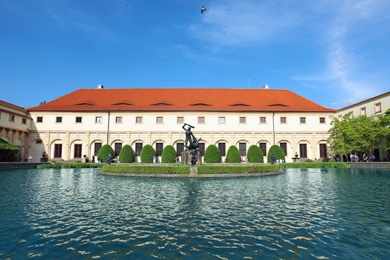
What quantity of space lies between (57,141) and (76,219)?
40473 mm

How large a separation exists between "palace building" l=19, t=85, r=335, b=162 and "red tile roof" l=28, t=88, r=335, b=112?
184 mm

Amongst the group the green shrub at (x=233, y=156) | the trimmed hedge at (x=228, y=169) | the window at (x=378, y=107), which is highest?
the window at (x=378, y=107)

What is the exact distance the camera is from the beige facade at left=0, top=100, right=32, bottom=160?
37.3m

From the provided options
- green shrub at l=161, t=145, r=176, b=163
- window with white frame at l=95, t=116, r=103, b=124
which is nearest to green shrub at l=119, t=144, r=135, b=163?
green shrub at l=161, t=145, r=176, b=163

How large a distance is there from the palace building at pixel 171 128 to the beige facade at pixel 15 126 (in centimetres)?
88

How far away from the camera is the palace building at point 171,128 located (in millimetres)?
42844

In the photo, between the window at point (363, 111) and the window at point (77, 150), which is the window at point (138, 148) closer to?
the window at point (77, 150)

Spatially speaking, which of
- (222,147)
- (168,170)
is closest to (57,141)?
(222,147)

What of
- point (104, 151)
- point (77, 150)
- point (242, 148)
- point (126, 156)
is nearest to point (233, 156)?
point (242, 148)

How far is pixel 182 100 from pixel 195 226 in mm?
39371

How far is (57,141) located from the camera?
43125mm

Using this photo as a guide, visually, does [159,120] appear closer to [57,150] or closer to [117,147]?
[117,147]

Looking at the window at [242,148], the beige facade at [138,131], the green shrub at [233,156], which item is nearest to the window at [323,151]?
A: the beige facade at [138,131]

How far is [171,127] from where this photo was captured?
4278 cm
